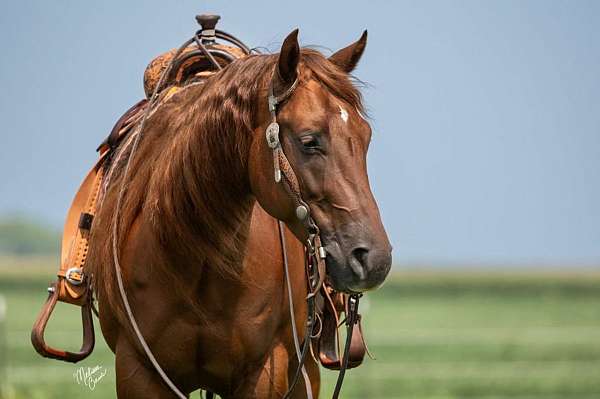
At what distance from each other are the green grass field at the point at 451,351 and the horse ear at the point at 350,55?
24.1ft

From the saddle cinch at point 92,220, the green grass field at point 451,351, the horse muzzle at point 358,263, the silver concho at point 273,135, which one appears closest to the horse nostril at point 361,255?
the horse muzzle at point 358,263

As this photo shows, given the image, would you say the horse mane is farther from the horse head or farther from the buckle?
the buckle

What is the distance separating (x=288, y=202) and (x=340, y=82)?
0.47m

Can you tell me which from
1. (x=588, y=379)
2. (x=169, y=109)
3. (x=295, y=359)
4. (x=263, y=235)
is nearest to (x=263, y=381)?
(x=295, y=359)

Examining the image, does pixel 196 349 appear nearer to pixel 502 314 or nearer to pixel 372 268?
pixel 372 268

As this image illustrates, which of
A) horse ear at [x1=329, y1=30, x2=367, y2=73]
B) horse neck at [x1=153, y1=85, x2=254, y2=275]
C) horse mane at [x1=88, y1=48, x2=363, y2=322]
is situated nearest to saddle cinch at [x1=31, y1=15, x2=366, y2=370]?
horse mane at [x1=88, y1=48, x2=363, y2=322]

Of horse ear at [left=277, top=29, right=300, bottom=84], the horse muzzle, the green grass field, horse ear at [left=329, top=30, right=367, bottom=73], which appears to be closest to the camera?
the horse muzzle

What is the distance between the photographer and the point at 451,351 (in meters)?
22.5

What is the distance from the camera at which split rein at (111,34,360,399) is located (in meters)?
4.11

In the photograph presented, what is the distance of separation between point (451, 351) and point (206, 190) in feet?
60.5

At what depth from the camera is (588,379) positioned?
51.6ft

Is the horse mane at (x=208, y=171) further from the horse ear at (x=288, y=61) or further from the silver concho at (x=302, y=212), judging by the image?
the silver concho at (x=302, y=212)

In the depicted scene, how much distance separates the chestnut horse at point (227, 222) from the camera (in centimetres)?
416

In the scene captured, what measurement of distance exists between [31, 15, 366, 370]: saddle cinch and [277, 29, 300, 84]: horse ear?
1.24 metres
